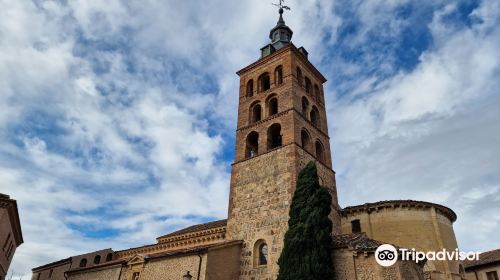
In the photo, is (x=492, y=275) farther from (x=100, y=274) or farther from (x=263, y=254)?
(x=100, y=274)

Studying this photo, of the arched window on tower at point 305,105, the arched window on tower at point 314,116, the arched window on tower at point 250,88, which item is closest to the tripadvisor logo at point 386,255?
the arched window on tower at point 305,105

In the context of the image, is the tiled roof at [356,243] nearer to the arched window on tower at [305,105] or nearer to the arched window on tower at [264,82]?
the arched window on tower at [305,105]

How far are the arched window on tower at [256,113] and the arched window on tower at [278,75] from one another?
2156 mm

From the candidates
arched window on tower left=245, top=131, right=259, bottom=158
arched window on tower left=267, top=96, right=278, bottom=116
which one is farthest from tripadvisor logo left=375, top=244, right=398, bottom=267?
arched window on tower left=267, top=96, right=278, bottom=116

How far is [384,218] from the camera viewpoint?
2170cm

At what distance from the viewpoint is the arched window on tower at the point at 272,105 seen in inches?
993

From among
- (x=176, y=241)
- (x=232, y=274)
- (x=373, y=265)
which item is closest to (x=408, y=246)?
(x=373, y=265)

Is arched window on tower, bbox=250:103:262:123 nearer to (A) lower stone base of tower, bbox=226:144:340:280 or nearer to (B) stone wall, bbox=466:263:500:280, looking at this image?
(A) lower stone base of tower, bbox=226:144:340:280

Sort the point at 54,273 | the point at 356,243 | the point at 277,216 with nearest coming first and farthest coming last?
the point at 356,243 < the point at 277,216 < the point at 54,273

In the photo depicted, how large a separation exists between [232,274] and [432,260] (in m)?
11.6

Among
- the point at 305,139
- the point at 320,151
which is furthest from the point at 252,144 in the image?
the point at 320,151

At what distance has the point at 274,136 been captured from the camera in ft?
78.9

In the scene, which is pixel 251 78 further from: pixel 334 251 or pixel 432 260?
pixel 432 260

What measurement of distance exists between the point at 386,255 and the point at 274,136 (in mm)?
10928
